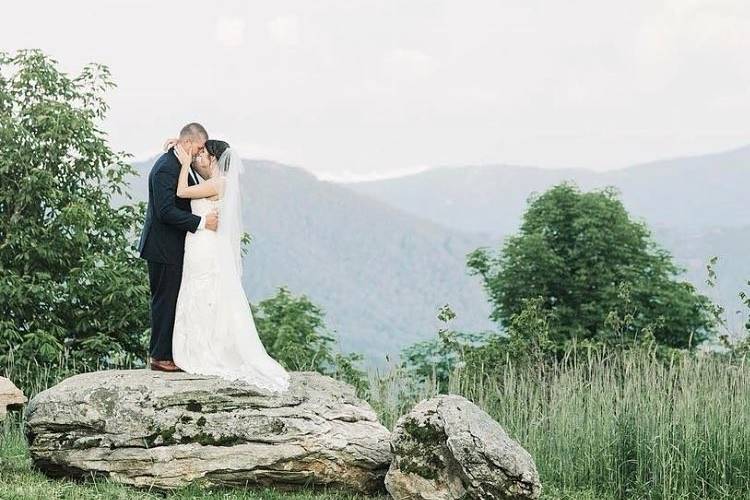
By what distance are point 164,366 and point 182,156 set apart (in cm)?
197

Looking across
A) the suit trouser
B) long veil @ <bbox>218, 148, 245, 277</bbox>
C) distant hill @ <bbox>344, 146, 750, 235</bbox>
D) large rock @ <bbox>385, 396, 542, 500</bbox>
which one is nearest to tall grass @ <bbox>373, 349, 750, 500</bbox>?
large rock @ <bbox>385, 396, 542, 500</bbox>

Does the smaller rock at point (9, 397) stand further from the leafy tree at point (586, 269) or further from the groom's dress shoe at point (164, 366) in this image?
the leafy tree at point (586, 269)

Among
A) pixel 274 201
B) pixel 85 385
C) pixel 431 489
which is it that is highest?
pixel 274 201

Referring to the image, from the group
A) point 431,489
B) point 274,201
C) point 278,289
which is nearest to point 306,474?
point 431,489

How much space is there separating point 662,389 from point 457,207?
556ft

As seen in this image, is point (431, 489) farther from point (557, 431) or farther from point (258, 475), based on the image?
point (557, 431)

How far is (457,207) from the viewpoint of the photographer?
7062 inches

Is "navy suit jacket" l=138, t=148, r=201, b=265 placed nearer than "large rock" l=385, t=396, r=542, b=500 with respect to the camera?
No

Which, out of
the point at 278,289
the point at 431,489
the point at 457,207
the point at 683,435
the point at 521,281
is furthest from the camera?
the point at 457,207

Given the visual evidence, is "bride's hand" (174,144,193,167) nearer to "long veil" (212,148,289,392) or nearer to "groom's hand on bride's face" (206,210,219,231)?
"long veil" (212,148,289,392)

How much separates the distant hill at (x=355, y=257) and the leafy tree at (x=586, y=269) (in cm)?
7355

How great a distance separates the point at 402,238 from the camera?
5231 inches

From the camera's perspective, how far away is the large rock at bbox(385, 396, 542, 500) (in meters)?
8.38

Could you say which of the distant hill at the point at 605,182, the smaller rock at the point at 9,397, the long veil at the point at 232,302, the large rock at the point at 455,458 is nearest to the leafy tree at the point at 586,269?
the long veil at the point at 232,302
